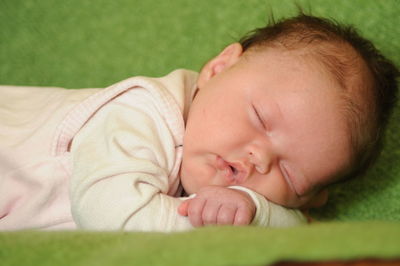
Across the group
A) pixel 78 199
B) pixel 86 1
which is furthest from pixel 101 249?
pixel 86 1

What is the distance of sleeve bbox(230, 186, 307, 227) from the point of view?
83 centimetres

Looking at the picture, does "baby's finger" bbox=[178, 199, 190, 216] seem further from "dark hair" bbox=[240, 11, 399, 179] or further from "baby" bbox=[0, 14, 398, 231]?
"dark hair" bbox=[240, 11, 399, 179]

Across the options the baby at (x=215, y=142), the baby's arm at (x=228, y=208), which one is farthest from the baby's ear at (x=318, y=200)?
the baby's arm at (x=228, y=208)

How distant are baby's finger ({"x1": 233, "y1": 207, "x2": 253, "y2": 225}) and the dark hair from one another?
11.2 inches

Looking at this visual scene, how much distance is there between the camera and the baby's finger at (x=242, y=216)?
2.44ft

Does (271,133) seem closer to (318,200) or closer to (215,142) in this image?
(215,142)

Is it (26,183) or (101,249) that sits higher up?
(101,249)


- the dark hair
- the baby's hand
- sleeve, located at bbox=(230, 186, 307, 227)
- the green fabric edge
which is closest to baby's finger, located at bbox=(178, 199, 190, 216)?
the baby's hand

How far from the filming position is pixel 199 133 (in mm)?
890

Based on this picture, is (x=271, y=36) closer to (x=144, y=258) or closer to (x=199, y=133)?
(x=199, y=133)

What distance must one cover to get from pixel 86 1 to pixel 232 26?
1.57 feet

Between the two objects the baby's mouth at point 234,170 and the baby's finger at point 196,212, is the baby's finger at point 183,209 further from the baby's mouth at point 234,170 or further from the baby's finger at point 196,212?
the baby's mouth at point 234,170

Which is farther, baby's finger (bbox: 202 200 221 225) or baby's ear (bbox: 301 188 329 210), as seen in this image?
baby's ear (bbox: 301 188 329 210)

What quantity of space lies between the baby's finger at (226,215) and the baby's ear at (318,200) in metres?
0.34
